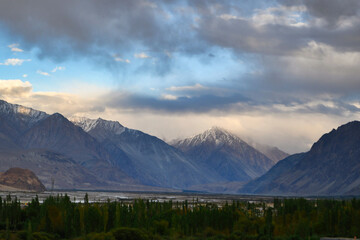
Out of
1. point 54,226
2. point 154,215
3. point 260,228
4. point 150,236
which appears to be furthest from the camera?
point 154,215

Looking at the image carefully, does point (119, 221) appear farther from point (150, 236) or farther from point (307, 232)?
point (307, 232)

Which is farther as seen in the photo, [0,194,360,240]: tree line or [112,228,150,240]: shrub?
[0,194,360,240]: tree line

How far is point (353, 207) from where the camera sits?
356 ft

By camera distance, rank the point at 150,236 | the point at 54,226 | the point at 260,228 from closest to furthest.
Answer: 1. the point at 150,236
2. the point at 54,226
3. the point at 260,228

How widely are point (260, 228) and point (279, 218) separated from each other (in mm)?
14648

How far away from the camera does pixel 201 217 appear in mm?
99438

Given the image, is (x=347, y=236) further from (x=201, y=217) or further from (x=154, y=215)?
(x=154, y=215)

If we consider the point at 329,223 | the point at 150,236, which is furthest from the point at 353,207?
the point at 150,236

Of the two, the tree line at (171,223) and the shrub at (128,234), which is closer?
the shrub at (128,234)

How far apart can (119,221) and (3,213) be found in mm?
22757

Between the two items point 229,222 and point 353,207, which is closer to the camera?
point 229,222

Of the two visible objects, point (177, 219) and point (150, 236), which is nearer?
point (150, 236)

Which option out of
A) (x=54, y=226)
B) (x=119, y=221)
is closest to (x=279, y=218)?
(x=119, y=221)

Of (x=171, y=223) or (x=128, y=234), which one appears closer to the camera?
(x=128, y=234)
